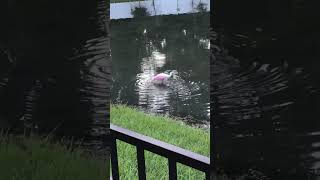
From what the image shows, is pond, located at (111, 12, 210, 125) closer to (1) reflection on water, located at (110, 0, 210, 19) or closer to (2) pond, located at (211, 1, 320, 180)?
(1) reflection on water, located at (110, 0, 210, 19)

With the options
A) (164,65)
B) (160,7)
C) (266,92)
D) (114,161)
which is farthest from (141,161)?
(160,7)

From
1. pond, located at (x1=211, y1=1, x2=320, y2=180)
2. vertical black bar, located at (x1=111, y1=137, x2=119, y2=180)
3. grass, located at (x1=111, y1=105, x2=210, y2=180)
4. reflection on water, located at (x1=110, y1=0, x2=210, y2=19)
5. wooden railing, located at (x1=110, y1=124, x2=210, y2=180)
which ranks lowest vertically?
grass, located at (x1=111, y1=105, x2=210, y2=180)

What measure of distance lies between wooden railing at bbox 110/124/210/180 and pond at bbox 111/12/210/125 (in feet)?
15.6

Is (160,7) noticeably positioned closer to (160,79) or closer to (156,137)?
(160,79)

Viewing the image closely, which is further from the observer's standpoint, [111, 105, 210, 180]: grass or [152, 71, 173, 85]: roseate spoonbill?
[152, 71, 173, 85]: roseate spoonbill

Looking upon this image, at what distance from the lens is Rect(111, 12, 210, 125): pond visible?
7492 millimetres

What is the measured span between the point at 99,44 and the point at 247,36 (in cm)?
47

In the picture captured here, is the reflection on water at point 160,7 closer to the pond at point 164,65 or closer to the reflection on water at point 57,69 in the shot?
the pond at point 164,65

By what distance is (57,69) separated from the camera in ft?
4.90

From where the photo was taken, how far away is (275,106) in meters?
1.23

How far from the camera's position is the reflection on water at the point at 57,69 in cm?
146

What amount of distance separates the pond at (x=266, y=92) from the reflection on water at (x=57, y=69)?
0.39 meters

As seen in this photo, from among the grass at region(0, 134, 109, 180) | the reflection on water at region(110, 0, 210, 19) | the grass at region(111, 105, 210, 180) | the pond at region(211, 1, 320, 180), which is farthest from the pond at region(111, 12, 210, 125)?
the pond at region(211, 1, 320, 180)

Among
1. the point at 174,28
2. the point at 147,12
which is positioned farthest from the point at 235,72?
the point at 147,12
